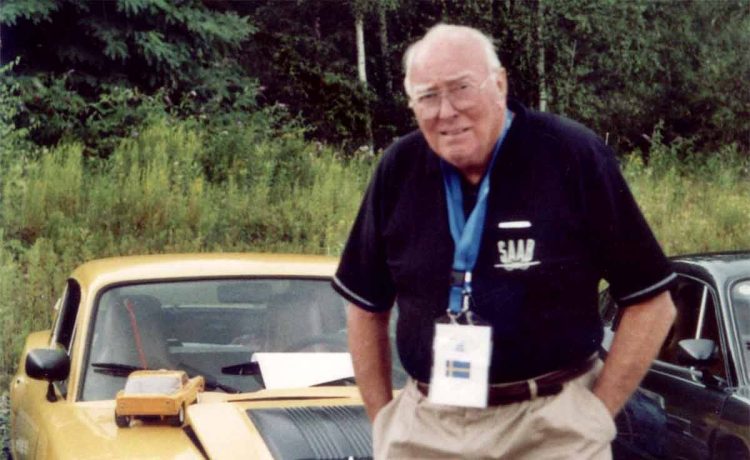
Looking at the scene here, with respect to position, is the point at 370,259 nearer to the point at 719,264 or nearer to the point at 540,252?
the point at 540,252

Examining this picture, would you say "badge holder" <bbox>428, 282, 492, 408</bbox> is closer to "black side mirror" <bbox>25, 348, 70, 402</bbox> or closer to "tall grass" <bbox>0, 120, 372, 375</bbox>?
"black side mirror" <bbox>25, 348, 70, 402</bbox>

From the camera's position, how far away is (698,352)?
19.2 feet

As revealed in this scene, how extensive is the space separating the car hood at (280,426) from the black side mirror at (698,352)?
207 centimetres

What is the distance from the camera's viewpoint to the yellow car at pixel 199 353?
415 centimetres

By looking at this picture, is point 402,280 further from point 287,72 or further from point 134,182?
point 287,72

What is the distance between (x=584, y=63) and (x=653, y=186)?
8.59 metres

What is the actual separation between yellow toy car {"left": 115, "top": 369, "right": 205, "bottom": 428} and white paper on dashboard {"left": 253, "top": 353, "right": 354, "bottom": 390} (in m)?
0.43

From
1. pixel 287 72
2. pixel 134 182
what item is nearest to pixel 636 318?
pixel 134 182

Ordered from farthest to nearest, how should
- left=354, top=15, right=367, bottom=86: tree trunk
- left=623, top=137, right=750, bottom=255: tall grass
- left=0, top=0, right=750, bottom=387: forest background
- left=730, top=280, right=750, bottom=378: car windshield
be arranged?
left=354, top=15, right=367, bottom=86: tree trunk → left=623, top=137, right=750, bottom=255: tall grass → left=0, top=0, right=750, bottom=387: forest background → left=730, top=280, right=750, bottom=378: car windshield

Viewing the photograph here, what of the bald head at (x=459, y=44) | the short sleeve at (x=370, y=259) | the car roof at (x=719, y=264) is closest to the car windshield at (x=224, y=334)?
the short sleeve at (x=370, y=259)

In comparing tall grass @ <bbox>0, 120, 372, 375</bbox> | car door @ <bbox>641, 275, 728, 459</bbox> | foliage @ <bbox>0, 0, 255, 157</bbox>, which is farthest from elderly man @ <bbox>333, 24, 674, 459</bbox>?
foliage @ <bbox>0, 0, 255, 157</bbox>

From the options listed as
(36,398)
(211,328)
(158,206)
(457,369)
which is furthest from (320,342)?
(158,206)

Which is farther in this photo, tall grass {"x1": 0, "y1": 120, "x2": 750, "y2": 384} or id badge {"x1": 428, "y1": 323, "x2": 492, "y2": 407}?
tall grass {"x1": 0, "y1": 120, "x2": 750, "y2": 384}

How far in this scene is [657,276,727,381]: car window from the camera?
604cm
